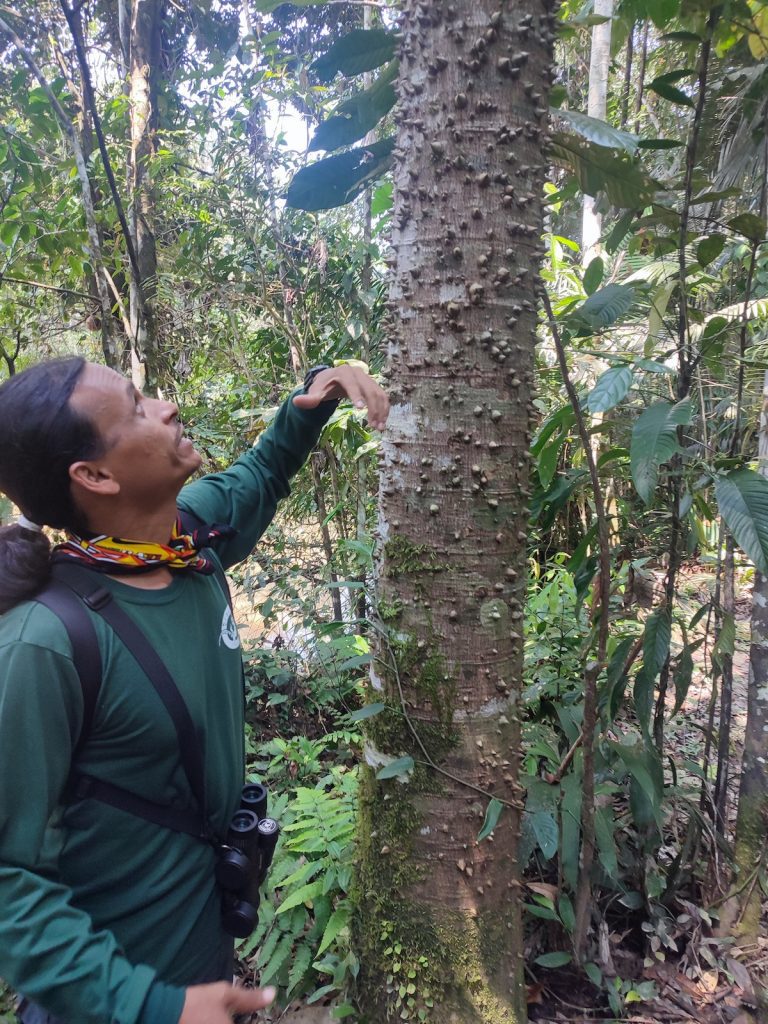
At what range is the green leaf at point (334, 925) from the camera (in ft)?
5.61

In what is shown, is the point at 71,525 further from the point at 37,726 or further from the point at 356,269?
the point at 356,269

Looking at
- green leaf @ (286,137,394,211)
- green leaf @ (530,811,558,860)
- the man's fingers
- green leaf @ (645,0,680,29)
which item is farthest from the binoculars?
green leaf @ (645,0,680,29)

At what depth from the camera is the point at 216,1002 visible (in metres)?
0.90

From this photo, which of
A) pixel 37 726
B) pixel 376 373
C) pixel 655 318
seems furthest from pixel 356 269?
pixel 37 726

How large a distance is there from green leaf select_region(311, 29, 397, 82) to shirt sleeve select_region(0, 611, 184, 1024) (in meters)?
1.54

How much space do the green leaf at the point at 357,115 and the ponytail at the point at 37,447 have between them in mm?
1029

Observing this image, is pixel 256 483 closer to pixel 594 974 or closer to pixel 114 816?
pixel 114 816

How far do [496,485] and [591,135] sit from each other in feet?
2.76

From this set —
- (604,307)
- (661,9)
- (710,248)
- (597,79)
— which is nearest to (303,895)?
(604,307)

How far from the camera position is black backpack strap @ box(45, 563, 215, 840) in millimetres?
1012

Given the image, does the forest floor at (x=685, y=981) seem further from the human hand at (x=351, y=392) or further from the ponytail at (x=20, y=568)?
the ponytail at (x=20, y=568)

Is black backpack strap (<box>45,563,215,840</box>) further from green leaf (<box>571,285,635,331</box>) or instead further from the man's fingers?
green leaf (<box>571,285,635,331</box>)

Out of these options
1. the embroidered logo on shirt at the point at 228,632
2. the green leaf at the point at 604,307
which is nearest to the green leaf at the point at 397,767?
the embroidered logo on shirt at the point at 228,632

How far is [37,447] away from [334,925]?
4.91 feet
